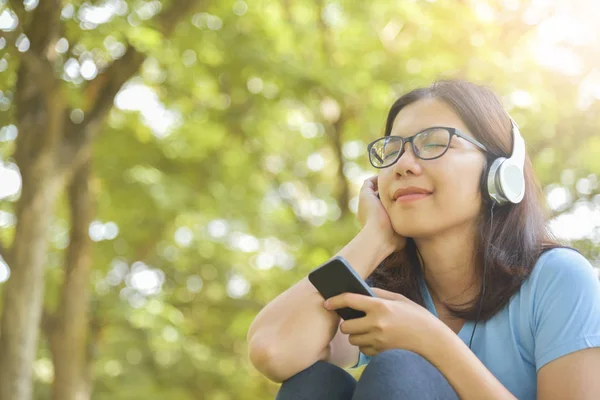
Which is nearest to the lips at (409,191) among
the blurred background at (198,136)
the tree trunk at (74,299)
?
the blurred background at (198,136)

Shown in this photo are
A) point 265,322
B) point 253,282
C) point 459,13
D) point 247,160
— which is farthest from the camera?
point 253,282

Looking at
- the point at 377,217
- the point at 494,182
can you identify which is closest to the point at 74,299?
the point at 377,217

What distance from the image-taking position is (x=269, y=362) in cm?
186

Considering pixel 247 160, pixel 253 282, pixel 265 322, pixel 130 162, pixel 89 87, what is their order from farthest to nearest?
pixel 253 282 < pixel 247 160 < pixel 130 162 < pixel 89 87 < pixel 265 322

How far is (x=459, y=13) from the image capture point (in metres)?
7.14

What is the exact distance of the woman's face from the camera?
199 cm

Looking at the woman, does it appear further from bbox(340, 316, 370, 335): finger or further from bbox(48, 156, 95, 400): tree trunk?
bbox(48, 156, 95, 400): tree trunk

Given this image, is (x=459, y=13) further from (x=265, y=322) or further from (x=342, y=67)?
(x=265, y=322)

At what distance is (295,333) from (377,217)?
0.49 meters

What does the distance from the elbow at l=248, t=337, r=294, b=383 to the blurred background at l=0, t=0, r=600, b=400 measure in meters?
3.62

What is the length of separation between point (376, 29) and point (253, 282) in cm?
390

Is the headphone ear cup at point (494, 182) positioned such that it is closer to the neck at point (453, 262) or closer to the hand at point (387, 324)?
the neck at point (453, 262)

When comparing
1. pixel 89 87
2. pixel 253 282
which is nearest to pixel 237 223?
pixel 253 282

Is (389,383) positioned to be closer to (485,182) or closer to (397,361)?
(397,361)
